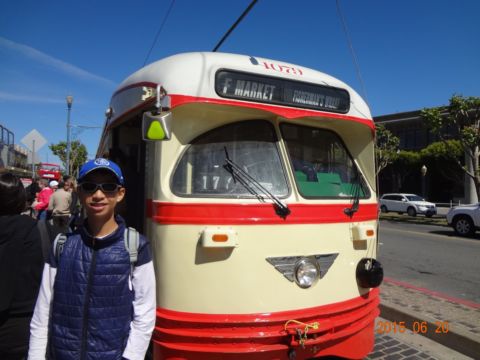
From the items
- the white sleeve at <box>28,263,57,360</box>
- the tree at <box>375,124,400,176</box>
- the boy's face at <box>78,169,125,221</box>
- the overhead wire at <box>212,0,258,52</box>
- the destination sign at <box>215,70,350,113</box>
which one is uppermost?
the tree at <box>375,124,400,176</box>

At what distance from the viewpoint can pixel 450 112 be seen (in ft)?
66.0

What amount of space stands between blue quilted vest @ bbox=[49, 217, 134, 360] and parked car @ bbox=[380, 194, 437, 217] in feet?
88.7

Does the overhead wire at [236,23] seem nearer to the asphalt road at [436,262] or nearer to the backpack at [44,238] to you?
the backpack at [44,238]

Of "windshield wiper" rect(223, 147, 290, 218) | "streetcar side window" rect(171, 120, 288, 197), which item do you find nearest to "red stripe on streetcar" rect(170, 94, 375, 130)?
"streetcar side window" rect(171, 120, 288, 197)

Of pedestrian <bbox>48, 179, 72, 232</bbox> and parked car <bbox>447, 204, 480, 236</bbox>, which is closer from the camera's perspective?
pedestrian <bbox>48, 179, 72, 232</bbox>

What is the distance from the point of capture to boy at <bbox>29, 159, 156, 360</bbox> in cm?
203

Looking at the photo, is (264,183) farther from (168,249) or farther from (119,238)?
(119,238)

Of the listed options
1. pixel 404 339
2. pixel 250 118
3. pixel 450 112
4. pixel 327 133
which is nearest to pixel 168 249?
pixel 250 118

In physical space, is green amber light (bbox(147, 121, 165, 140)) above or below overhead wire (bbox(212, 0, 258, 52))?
below

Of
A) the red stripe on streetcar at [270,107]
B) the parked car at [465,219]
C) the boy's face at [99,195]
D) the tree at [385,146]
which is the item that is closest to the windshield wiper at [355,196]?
the red stripe on streetcar at [270,107]

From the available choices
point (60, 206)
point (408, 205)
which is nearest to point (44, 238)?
point (60, 206)

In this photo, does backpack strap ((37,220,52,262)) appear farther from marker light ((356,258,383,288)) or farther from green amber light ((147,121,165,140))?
marker light ((356,258,383,288))

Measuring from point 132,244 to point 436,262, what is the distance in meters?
9.26

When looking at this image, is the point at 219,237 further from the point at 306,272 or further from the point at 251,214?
the point at 306,272
